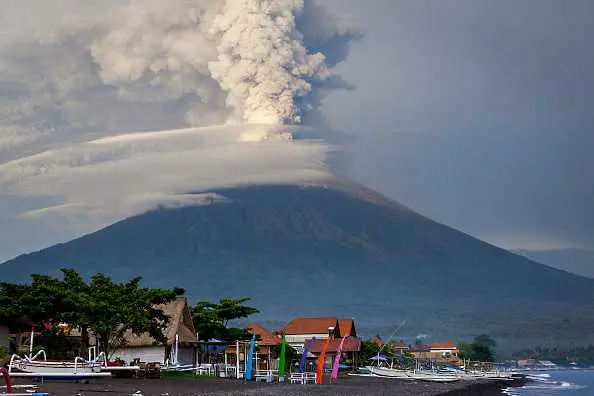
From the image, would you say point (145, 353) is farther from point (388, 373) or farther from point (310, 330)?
point (310, 330)

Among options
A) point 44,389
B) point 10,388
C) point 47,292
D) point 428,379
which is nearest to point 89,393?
point 44,389

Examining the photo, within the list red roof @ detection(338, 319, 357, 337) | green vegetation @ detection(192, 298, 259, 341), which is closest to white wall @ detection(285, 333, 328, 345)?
red roof @ detection(338, 319, 357, 337)

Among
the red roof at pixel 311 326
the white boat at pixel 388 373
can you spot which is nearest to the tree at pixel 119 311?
the white boat at pixel 388 373

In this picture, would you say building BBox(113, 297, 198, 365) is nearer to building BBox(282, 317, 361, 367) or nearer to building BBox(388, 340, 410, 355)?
building BBox(282, 317, 361, 367)

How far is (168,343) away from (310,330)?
122 feet

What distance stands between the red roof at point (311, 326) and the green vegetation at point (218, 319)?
2362 cm

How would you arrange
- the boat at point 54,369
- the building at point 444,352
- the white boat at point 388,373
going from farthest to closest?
the building at point 444,352, the white boat at point 388,373, the boat at point 54,369

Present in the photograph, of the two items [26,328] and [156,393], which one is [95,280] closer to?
[26,328]

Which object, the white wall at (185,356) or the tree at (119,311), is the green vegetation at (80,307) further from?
the white wall at (185,356)

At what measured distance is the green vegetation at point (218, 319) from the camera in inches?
2213

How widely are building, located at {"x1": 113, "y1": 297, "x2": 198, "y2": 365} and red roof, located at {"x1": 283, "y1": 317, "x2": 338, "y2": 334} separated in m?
32.2

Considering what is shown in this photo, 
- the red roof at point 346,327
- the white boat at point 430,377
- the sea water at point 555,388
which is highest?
the red roof at point 346,327

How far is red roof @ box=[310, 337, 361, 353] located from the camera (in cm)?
7388

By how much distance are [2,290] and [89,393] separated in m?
13.0
